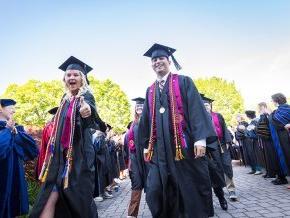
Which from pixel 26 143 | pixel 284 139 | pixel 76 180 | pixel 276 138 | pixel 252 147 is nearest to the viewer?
pixel 76 180

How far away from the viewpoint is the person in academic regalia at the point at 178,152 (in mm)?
3609

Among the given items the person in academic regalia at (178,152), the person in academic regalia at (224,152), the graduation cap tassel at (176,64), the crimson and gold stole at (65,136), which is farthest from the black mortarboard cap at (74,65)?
the person in academic regalia at (224,152)

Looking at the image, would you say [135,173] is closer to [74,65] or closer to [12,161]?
[12,161]

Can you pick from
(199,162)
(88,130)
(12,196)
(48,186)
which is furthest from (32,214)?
(12,196)

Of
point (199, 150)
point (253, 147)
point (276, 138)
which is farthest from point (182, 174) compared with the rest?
point (253, 147)

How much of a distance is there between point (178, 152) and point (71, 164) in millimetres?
1134

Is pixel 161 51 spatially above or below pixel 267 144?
above

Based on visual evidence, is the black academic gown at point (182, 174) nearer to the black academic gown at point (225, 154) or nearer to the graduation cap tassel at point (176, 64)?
the graduation cap tassel at point (176, 64)

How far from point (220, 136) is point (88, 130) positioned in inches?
174

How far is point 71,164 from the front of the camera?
358 centimetres

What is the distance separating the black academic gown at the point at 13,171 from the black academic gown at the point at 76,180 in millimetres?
2281

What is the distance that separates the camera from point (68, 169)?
3494 millimetres

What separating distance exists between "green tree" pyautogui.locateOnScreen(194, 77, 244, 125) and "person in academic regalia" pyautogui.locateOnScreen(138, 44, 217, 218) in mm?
48853

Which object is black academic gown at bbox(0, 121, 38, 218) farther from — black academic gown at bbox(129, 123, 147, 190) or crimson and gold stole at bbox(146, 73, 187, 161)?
crimson and gold stole at bbox(146, 73, 187, 161)
